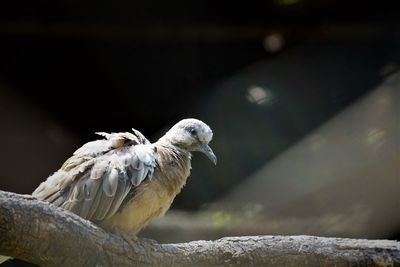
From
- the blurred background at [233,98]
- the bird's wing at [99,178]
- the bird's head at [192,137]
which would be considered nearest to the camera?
the bird's wing at [99,178]

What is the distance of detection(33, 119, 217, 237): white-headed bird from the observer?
9.15 feet

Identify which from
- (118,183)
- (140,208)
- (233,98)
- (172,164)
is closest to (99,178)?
(118,183)

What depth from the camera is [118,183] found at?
2.82 metres

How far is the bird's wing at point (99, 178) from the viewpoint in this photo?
2.79m

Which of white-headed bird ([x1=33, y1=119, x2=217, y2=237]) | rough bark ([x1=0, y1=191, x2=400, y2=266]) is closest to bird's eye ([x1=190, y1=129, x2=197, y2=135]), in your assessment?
white-headed bird ([x1=33, y1=119, x2=217, y2=237])

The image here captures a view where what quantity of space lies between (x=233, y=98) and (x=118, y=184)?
4.48 feet

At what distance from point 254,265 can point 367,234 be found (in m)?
1.43

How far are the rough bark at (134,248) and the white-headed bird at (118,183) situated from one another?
0.18 meters

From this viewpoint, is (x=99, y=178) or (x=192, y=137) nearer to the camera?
(x=99, y=178)

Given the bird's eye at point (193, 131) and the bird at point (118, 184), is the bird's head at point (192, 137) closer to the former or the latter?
the bird's eye at point (193, 131)

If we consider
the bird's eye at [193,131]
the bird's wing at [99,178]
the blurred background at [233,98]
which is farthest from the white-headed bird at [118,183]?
the blurred background at [233,98]

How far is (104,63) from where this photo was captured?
13.2 ft

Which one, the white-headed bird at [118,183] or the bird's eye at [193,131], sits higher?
the bird's eye at [193,131]

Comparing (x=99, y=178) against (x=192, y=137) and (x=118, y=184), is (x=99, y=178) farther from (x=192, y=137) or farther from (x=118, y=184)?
(x=192, y=137)
